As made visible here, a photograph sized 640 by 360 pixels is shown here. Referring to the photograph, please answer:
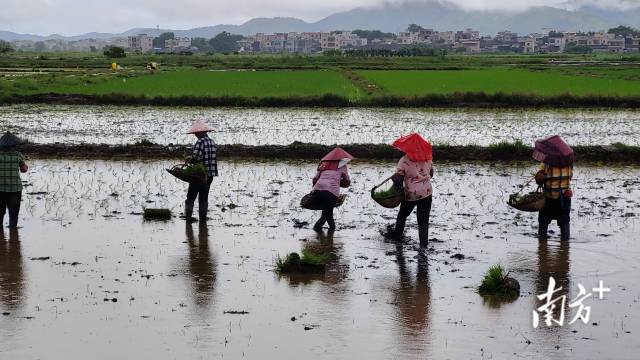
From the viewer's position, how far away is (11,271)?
7.36 metres

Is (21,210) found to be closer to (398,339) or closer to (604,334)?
(398,339)

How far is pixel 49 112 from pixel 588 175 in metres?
17.0

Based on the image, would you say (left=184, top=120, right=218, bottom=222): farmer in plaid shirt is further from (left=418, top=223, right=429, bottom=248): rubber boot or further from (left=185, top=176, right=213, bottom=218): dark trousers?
(left=418, top=223, right=429, bottom=248): rubber boot

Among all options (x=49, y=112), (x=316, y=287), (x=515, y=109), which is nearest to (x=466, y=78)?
(x=515, y=109)

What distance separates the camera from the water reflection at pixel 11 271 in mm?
6453

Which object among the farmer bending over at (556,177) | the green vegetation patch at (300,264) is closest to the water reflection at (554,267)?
the farmer bending over at (556,177)

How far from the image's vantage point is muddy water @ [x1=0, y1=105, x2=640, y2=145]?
18125 millimetres

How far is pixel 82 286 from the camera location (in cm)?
686

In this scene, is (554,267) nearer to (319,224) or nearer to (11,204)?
(319,224)

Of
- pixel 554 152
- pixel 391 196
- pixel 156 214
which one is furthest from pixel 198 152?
pixel 554 152

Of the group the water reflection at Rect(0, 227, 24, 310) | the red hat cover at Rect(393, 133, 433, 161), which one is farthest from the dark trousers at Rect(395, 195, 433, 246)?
the water reflection at Rect(0, 227, 24, 310)

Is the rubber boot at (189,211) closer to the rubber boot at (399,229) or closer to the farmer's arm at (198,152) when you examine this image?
the farmer's arm at (198,152)

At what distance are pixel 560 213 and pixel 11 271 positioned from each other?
584 cm

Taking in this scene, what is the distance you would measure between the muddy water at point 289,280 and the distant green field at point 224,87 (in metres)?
17.6
